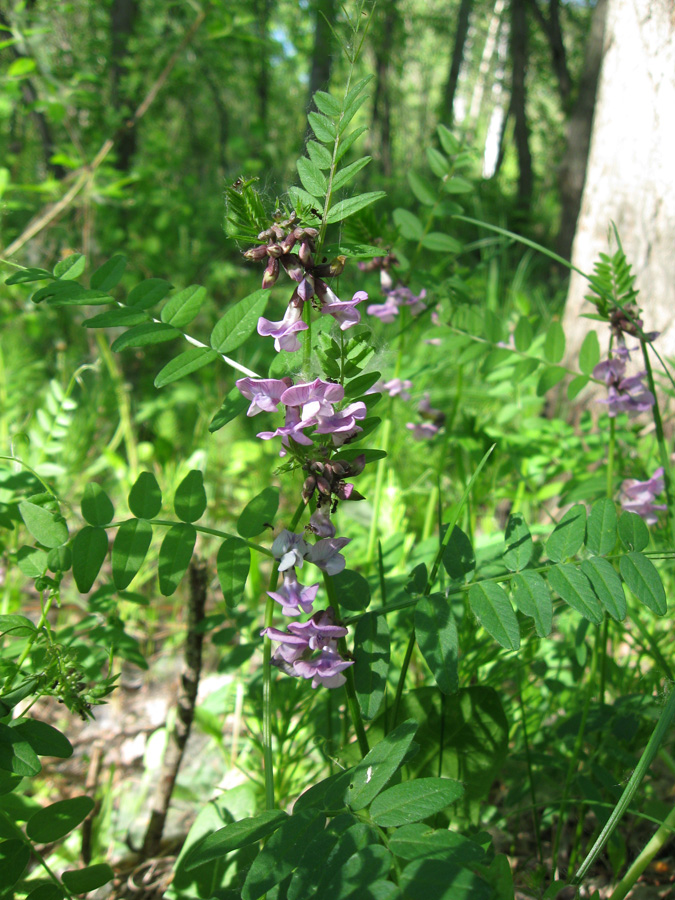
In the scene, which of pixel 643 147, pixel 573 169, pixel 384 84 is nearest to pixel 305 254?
pixel 643 147

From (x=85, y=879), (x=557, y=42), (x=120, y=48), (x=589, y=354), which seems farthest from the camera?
(x=557, y=42)

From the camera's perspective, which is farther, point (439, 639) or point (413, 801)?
point (439, 639)

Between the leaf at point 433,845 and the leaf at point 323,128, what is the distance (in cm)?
87

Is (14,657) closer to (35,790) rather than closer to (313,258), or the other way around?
(35,790)

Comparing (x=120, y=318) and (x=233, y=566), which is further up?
(x=120, y=318)

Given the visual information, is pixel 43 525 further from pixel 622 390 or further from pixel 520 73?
pixel 520 73

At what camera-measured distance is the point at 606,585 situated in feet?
3.03

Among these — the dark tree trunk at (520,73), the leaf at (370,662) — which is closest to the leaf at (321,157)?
the leaf at (370,662)

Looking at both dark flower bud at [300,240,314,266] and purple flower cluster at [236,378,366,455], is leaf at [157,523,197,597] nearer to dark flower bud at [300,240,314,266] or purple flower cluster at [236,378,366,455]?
purple flower cluster at [236,378,366,455]

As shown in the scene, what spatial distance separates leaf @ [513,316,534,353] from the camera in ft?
5.19

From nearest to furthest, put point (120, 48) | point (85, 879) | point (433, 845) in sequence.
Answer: point (433, 845) < point (85, 879) < point (120, 48)

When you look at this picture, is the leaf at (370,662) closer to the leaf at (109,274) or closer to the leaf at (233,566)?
the leaf at (233,566)

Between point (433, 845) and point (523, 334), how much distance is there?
1.21m

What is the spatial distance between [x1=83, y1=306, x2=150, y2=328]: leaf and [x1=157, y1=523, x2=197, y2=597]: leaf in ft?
1.05
